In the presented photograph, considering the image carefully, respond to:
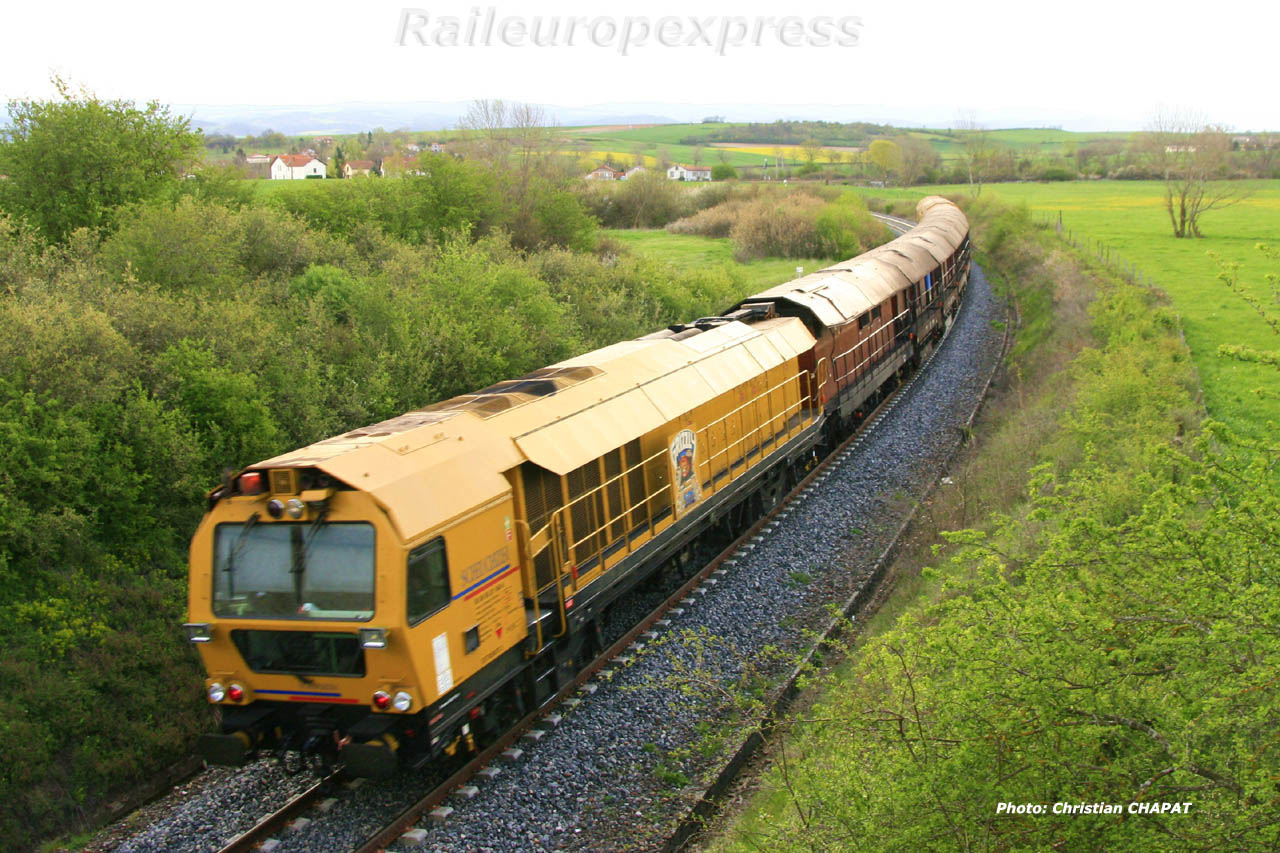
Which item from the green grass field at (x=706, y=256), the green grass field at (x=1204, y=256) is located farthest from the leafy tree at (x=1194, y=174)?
the green grass field at (x=706, y=256)

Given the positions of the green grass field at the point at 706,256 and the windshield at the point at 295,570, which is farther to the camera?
the green grass field at the point at 706,256

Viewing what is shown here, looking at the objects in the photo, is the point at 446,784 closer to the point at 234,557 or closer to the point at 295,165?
the point at 234,557

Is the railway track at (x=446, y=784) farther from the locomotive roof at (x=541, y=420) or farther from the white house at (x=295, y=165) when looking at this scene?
the white house at (x=295, y=165)

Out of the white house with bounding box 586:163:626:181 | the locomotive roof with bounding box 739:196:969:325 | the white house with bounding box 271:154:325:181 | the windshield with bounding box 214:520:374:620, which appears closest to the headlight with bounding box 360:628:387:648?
the windshield with bounding box 214:520:374:620

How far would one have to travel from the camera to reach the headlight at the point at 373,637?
8.24 m

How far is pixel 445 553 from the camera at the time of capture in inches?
349

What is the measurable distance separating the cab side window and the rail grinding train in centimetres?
2

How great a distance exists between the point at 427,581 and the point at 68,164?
71.6 ft

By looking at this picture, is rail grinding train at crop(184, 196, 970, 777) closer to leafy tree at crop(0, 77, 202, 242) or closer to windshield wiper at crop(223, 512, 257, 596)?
windshield wiper at crop(223, 512, 257, 596)

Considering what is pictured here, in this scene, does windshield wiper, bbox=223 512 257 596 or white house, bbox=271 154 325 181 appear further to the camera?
white house, bbox=271 154 325 181

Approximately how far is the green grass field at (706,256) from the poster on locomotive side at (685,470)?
26.1 metres

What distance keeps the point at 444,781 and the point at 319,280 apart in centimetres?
1540

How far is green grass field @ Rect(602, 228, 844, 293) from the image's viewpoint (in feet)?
152

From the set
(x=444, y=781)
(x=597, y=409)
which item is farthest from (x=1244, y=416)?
(x=444, y=781)
